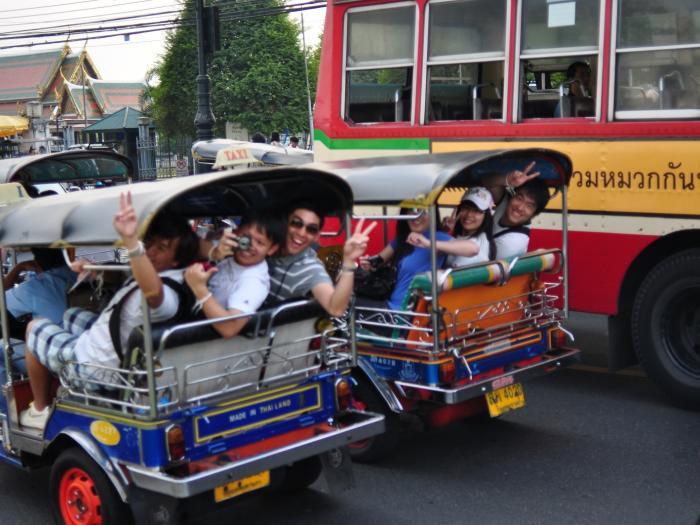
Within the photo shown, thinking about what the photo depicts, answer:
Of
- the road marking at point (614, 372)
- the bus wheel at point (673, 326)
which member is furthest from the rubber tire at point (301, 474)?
the road marking at point (614, 372)

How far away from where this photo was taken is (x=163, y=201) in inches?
159

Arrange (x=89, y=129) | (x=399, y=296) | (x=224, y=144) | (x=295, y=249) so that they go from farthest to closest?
(x=89, y=129) < (x=224, y=144) < (x=399, y=296) < (x=295, y=249)

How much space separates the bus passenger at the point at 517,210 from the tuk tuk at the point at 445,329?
12cm

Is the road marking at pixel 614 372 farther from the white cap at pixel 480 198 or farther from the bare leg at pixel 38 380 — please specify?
the bare leg at pixel 38 380

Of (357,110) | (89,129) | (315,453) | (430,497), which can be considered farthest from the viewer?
(89,129)

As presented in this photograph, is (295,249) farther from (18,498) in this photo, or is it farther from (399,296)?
(18,498)

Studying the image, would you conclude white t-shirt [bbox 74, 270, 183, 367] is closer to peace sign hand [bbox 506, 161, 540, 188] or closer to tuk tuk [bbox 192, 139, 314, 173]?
peace sign hand [bbox 506, 161, 540, 188]

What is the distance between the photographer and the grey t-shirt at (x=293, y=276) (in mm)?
4961

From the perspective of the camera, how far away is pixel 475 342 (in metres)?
5.71

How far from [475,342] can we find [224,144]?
11.6 meters

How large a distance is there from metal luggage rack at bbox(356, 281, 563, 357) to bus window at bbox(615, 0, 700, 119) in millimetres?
1686

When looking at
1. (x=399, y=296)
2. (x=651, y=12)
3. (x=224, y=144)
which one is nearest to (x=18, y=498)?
(x=399, y=296)

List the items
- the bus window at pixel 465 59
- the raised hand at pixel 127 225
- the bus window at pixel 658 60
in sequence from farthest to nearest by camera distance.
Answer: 1. the bus window at pixel 465 59
2. the bus window at pixel 658 60
3. the raised hand at pixel 127 225

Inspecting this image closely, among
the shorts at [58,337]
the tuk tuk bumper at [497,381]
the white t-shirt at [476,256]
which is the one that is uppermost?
the white t-shirt at [476,256]
